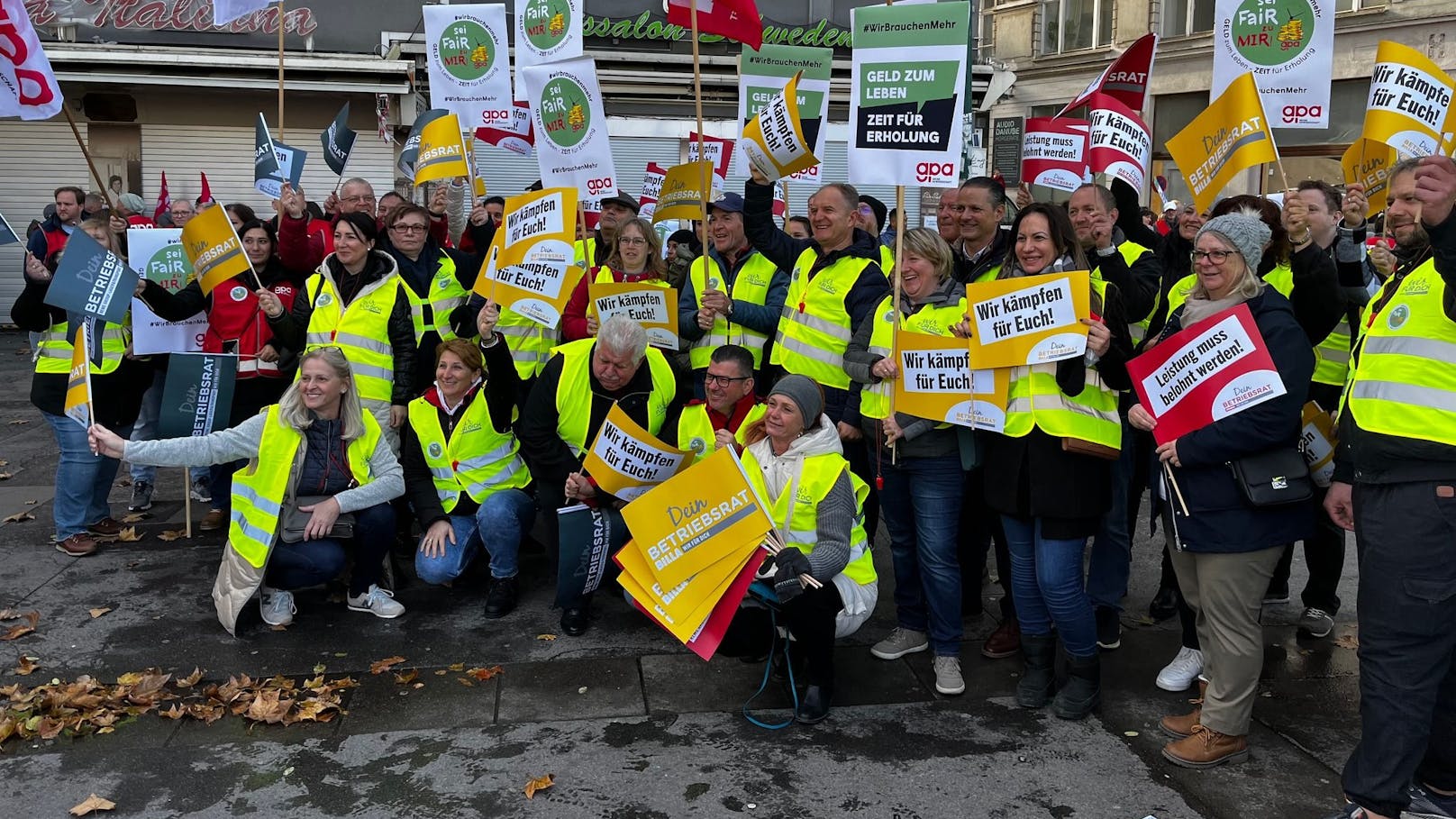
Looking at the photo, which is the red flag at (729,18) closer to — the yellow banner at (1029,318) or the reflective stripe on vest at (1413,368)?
the yellow banner at (1029,318)

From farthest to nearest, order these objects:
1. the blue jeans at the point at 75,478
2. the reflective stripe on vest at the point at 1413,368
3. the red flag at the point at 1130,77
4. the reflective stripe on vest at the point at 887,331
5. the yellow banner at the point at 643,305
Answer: the red flag at the point at 1130,77 → the blue jeans at the point at 75,478 → the yellow banner at the point at 643,305 → the reflective stripe on vest at the point at 887,331 → the reflective stripe on vest at the point at 1413,368

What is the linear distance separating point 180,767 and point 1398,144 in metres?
6.14

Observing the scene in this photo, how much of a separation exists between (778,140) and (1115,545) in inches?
111

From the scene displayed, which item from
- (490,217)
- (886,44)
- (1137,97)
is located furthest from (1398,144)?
(490,217)

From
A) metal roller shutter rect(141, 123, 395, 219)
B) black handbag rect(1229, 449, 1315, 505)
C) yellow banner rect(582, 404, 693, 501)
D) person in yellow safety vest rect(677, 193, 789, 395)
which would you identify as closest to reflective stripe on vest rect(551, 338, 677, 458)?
yellow banner rect(582, 404, 693, 501)

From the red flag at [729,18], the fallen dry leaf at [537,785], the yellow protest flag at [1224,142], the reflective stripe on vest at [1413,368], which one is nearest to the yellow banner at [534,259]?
the red flag at [729,18]

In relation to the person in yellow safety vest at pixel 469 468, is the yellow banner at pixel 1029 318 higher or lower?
higher

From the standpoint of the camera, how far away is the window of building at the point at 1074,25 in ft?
87.3

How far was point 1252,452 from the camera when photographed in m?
4.21

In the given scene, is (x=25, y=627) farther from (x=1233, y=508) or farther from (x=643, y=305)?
(x=1233, y=508)

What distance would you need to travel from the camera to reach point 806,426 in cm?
494

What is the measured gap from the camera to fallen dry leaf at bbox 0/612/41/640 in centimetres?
568

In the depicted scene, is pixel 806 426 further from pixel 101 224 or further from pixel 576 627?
pixel 101 224

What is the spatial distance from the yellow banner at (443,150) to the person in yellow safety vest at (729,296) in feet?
6.19
